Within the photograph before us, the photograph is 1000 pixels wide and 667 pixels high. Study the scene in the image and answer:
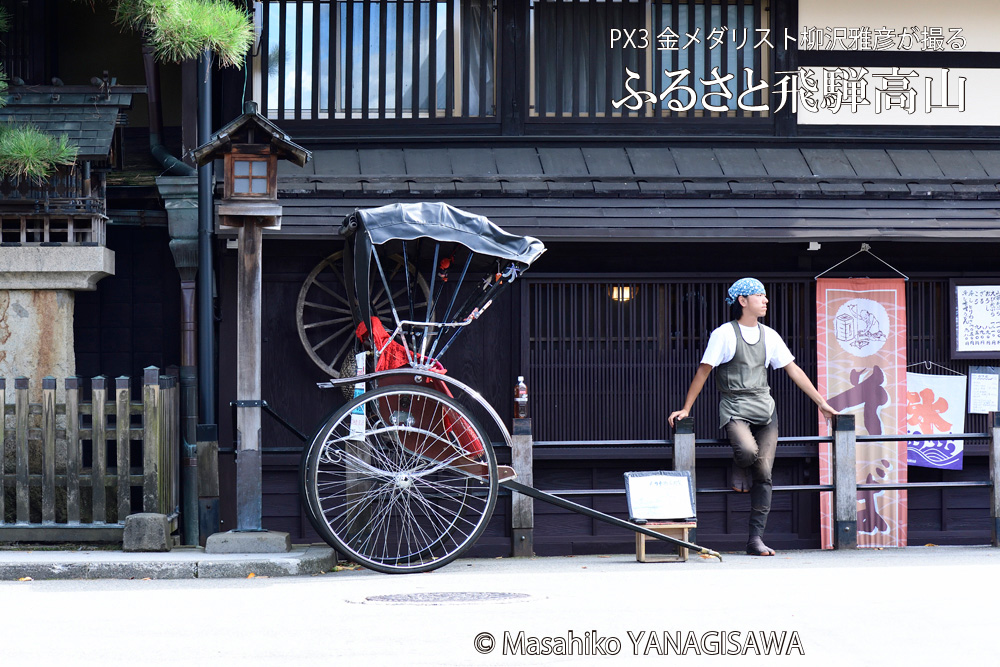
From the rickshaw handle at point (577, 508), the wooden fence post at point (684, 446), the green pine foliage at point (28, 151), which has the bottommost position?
the rickshaw handle at point (577, 508)

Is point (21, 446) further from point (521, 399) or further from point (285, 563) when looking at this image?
point (521, 399)

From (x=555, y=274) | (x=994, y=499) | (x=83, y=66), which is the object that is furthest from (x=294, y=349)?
(x=994, y=499)

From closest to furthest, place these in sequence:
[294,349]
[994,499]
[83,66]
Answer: [994,499] → [294,349] → [83,66]

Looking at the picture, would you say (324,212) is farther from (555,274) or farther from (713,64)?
(713,64)

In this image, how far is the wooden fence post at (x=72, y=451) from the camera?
8.88 m

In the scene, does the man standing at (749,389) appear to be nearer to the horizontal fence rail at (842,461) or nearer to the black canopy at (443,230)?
the horizontal fence rail at (842,461)

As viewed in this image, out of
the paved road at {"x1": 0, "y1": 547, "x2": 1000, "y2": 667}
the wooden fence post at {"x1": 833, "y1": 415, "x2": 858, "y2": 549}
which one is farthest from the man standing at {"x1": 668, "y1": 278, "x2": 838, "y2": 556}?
the paved road at {"x1": 0, "y1": 547, "x2": 1000, "y2": 667}

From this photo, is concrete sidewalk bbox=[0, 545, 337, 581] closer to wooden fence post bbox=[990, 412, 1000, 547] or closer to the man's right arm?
the man's right arm

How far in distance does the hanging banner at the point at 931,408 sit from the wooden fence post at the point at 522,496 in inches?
159

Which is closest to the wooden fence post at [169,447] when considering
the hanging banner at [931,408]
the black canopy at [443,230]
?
the black canopy at [443,230]

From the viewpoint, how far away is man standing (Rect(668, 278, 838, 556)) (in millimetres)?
9016

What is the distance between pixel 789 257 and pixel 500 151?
305 cm

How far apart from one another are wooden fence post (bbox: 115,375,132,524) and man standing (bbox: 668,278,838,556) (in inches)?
176

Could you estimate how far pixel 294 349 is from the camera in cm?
1052
